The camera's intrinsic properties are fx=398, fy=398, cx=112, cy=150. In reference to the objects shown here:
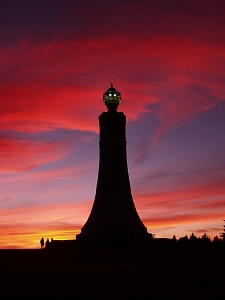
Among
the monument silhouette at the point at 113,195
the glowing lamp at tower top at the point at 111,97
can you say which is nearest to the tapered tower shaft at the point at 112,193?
the monument silhouette at the point at 113,195

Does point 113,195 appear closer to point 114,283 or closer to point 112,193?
point 112,193

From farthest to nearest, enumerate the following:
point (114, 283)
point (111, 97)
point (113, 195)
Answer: point (111, 97) → point (113, 195) → point (114, 283)

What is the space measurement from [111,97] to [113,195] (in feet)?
41.1

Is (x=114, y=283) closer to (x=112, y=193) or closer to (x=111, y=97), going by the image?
(x=112, y=193)

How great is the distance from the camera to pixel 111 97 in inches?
2000

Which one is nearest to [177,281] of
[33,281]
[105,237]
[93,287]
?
[93,287]

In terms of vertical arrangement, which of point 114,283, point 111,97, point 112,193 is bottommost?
point 114,283

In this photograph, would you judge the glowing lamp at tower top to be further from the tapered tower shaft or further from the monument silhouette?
the tapered tower shaft

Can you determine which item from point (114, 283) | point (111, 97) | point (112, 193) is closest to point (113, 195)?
point (112, 193)

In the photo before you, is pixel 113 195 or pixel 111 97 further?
pixel 111 97

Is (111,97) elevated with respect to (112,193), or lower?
elevated

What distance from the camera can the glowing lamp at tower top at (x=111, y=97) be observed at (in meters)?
50.9

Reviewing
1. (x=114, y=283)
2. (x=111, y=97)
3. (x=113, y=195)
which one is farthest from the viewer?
(x=111, y=97)

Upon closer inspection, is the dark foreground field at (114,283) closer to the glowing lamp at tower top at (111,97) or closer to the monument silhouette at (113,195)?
the monument silhouette at (113,195)
